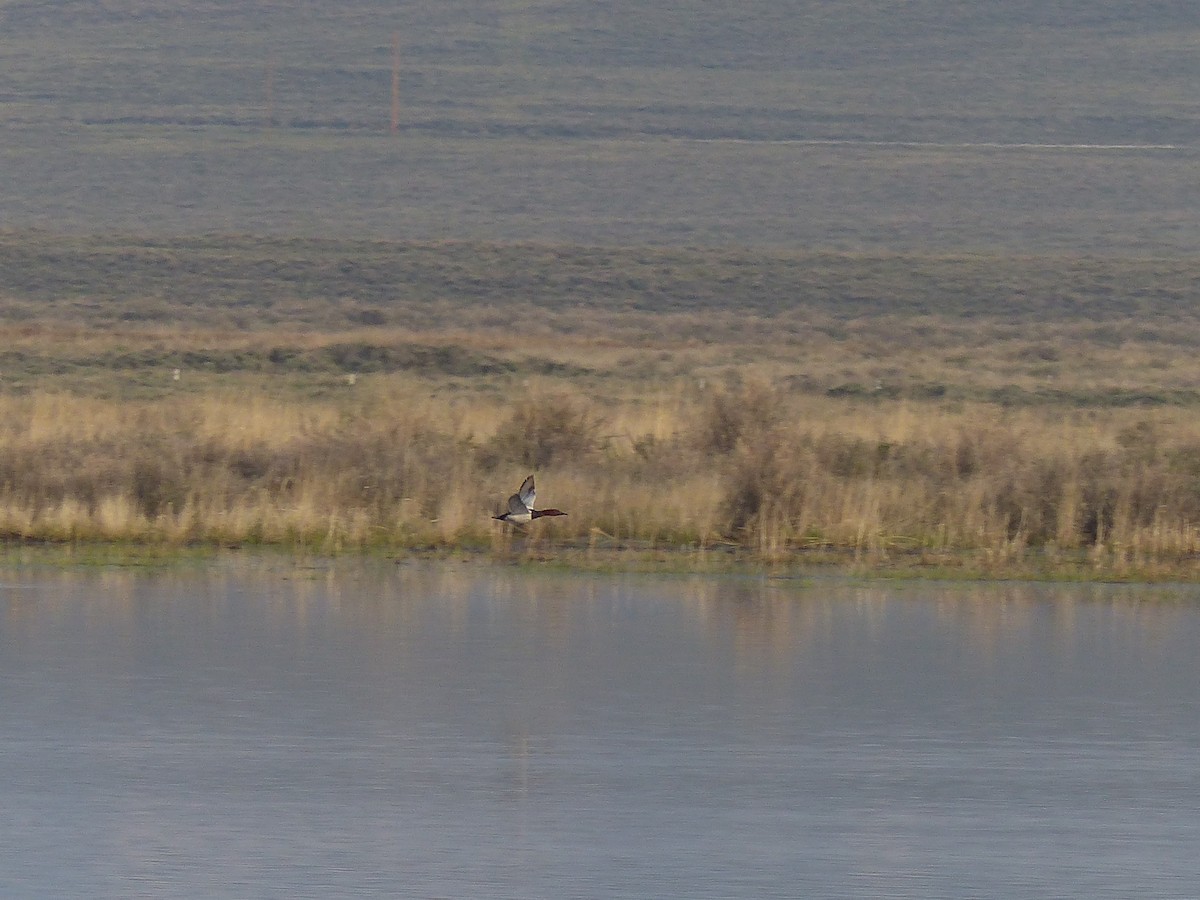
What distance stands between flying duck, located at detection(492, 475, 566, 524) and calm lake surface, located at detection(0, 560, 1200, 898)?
27.1 inches

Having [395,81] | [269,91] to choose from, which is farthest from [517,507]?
[269,91]

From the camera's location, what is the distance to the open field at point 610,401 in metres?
15.2

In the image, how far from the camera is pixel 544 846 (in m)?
7.15

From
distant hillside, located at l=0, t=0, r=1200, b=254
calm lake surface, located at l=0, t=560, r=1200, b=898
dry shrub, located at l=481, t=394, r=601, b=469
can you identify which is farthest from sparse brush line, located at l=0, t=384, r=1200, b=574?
distant hillside, located at l=0, t=0, r=1200, b=254

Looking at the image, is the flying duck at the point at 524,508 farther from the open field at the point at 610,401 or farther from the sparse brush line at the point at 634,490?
the sparse brush line at the point at 634,490

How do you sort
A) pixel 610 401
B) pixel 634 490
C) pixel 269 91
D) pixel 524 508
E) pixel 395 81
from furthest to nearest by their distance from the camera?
pixel 269 91, pixel 395 81, pixel 610 401, pixel 634 490, pixel 524 508

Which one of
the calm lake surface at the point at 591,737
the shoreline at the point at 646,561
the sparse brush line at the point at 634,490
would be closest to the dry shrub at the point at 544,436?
the sparse brush line at the point at 634,490

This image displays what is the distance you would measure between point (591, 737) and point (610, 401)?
17863 millimetres

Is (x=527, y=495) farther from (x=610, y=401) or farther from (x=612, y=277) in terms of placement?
(x=612, y=277)

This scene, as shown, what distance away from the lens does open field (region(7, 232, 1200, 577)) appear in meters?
15.2

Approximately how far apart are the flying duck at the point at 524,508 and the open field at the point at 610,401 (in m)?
0.36

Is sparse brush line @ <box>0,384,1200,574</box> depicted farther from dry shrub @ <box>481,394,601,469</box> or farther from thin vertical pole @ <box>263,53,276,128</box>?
thin vertical pole @ <box>263,53,276,128</box>

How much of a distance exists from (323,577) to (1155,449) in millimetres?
7117

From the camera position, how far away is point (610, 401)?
2672 cm
